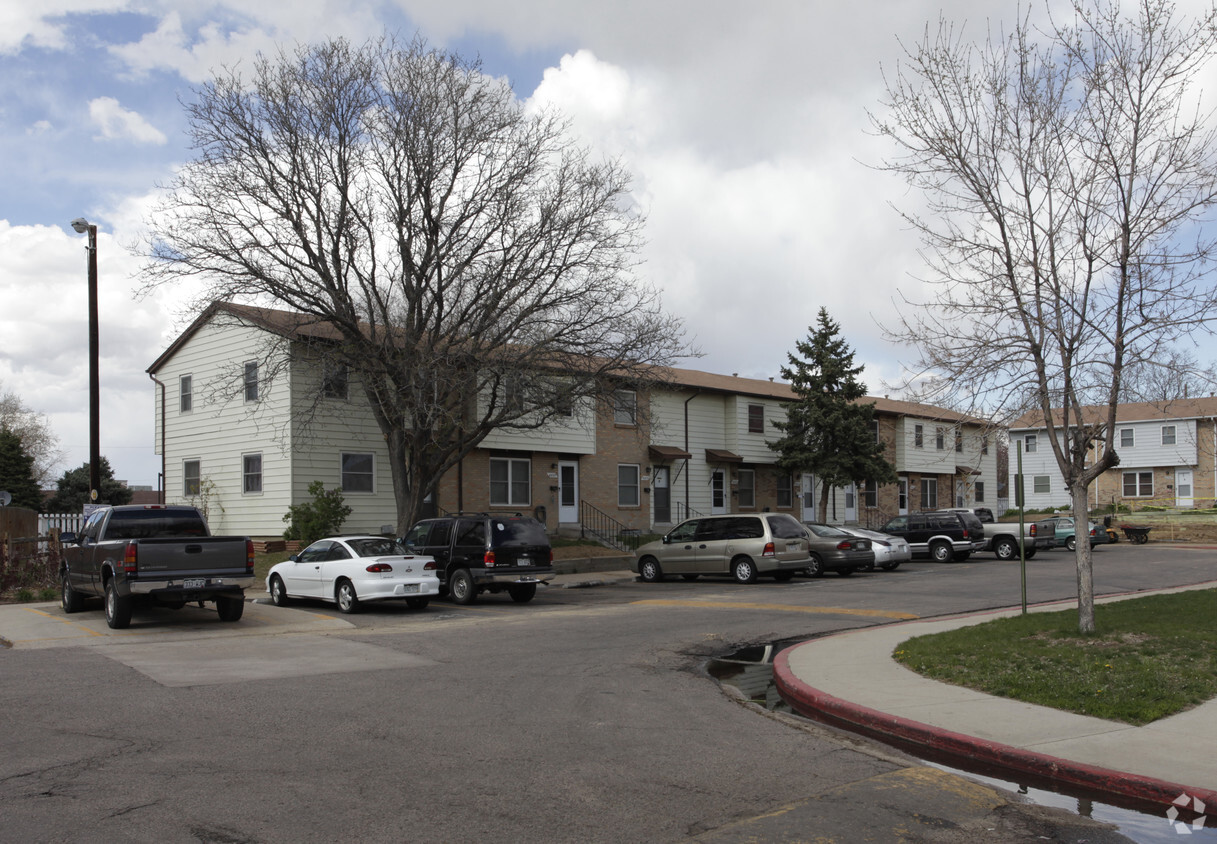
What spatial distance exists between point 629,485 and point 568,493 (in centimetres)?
294

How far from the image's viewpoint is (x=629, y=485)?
34.6 m

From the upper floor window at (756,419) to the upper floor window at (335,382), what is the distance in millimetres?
A: 16639

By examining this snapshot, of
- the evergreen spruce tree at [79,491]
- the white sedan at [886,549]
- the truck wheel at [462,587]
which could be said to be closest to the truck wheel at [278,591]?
the truck wheel at [462,587]

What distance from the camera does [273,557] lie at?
84.7 feet

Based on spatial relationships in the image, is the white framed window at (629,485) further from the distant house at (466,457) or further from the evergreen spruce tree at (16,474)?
the evergreen spruce tree at (16,474)

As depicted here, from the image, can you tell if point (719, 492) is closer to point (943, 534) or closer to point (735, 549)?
point (943, 534)

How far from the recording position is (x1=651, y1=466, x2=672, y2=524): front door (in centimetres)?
3541

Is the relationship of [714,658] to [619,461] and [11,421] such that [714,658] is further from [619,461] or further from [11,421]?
[11,421]

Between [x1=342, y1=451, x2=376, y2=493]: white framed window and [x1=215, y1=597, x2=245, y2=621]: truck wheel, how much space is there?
38.3ft

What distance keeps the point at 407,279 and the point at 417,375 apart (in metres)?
3.05

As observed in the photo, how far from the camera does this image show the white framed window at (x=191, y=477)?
30078 mm

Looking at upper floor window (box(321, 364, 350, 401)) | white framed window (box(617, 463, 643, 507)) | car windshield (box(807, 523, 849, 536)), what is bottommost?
car windshield (box(807, 523, 849, 536))

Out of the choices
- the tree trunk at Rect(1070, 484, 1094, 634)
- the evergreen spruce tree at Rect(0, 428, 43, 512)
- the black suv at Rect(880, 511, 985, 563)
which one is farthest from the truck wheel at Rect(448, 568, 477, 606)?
the evergreen spruce tree at Rect(0, 428, 43, 512)

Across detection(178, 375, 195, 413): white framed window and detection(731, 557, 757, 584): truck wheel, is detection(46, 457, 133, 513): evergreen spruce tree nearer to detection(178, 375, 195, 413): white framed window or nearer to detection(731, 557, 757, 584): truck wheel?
detection(178, 375, 195, 413): white framed window
